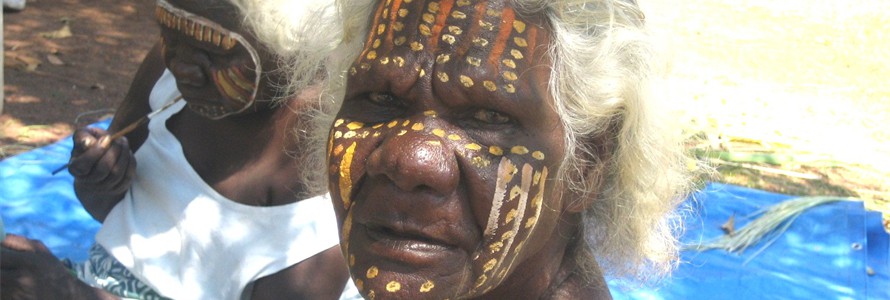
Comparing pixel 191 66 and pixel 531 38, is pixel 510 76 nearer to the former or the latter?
pixel 531 38

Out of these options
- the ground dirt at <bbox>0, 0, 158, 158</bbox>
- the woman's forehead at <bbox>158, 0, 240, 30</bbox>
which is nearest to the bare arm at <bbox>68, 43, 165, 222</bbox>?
the woman's forehead at <bbox>158, 0, 240, 30</bbox>

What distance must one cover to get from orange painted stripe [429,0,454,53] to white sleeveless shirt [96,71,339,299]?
1146 mm

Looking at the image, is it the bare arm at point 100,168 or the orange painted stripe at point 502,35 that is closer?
the orange painted stripe at point 502,35

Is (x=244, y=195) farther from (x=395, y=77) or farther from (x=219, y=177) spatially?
(x=395, y=77)

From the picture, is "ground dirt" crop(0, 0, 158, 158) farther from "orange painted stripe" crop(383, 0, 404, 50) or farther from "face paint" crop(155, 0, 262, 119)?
"orange painted stripe" crop(383, 0, 404, 50)

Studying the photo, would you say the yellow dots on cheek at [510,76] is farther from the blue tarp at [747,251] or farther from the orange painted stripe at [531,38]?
the blue tarp at [747,251]

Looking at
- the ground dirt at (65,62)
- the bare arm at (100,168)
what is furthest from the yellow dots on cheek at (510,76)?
the ground dirt at (65,62)

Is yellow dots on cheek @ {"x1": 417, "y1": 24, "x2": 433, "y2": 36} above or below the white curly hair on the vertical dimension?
above

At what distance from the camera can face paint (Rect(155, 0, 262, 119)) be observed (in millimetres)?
2957

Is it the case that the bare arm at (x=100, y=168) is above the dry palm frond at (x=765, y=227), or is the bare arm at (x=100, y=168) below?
above

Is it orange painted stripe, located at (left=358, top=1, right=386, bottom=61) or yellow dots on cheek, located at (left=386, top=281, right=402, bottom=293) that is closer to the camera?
yellow dots on cheek, located at (left=386, top=281, right=402, bottom=293)

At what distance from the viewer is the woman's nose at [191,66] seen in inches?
117

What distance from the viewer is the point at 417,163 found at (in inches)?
65.7

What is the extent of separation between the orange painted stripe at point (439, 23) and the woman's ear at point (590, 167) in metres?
0.37
